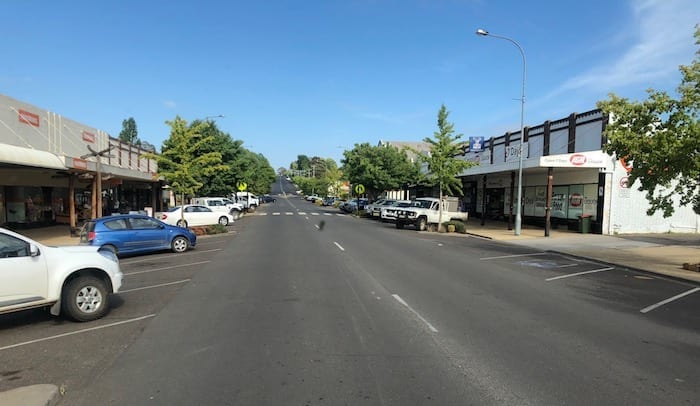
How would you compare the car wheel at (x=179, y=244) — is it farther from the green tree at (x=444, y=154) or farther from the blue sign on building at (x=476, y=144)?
the blue sign on building at (x=476, y=144)

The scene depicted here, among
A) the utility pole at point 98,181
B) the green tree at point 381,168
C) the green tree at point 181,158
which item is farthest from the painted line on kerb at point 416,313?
the green tree at point 381,168

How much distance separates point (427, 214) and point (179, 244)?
613 inches

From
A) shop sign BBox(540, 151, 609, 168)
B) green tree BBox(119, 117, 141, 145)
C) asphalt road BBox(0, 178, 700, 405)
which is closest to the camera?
asphalt road BBox(0, 178, 700, 405)

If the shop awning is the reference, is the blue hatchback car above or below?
below

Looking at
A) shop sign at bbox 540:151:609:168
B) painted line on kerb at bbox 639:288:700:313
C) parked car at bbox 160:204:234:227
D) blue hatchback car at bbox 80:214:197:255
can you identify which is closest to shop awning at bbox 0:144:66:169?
blue hatchback car at bbox 80:214:197:255

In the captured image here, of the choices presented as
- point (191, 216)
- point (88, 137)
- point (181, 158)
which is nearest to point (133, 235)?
point (181, 158)

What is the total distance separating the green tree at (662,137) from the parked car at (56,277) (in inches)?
529

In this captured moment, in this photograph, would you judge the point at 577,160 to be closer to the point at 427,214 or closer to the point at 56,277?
the point at 427,214

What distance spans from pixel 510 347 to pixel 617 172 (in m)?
22.5

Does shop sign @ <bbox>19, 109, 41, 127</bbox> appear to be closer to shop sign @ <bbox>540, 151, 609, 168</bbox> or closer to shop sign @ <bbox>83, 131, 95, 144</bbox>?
shop sign @ <bbox>83, 131, 95, 144</bbox>

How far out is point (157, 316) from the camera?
738cm

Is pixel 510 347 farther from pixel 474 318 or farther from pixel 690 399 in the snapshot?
pixel 690 399

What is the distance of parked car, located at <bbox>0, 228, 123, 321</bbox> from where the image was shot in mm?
6234

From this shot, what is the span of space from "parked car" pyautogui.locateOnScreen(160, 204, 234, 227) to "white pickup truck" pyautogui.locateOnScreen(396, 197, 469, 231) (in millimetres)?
11156
